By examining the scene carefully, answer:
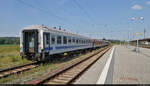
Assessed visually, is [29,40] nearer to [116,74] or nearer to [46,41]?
[46,41]

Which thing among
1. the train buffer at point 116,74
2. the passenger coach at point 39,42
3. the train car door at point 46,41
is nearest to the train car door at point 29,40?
the passenger coach at point 39,42

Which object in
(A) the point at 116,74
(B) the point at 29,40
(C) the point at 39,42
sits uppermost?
(B) the point at 29,40

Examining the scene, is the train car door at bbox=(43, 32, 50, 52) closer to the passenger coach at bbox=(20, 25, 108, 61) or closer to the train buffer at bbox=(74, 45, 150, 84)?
Result: the passenger coach at bbox=(20, 25, 108, 61)

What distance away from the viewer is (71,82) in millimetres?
5570

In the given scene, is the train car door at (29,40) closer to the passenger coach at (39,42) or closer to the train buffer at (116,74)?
the passenger coach at (39,42)

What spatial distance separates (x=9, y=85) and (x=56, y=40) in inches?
259

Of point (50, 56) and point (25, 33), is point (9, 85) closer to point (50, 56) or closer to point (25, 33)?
point (50, 56)

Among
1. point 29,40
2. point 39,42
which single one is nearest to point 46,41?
point 39,42

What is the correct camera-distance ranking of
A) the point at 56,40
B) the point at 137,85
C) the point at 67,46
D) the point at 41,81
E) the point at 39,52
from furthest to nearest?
the point at 67,46 → the point at 56,40 → the point at 39,52 → the point at 137,85 → the point at 41,81

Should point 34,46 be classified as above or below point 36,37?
below

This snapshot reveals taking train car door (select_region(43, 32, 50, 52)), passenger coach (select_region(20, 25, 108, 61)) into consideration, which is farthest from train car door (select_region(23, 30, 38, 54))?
train car door (select_region(43, 32, 50, 52))

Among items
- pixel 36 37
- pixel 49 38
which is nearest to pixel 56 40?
pixel 49 38

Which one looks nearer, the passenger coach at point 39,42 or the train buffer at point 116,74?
the train buffer at point 116,74

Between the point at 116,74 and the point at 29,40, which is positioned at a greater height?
the point at 29,40
